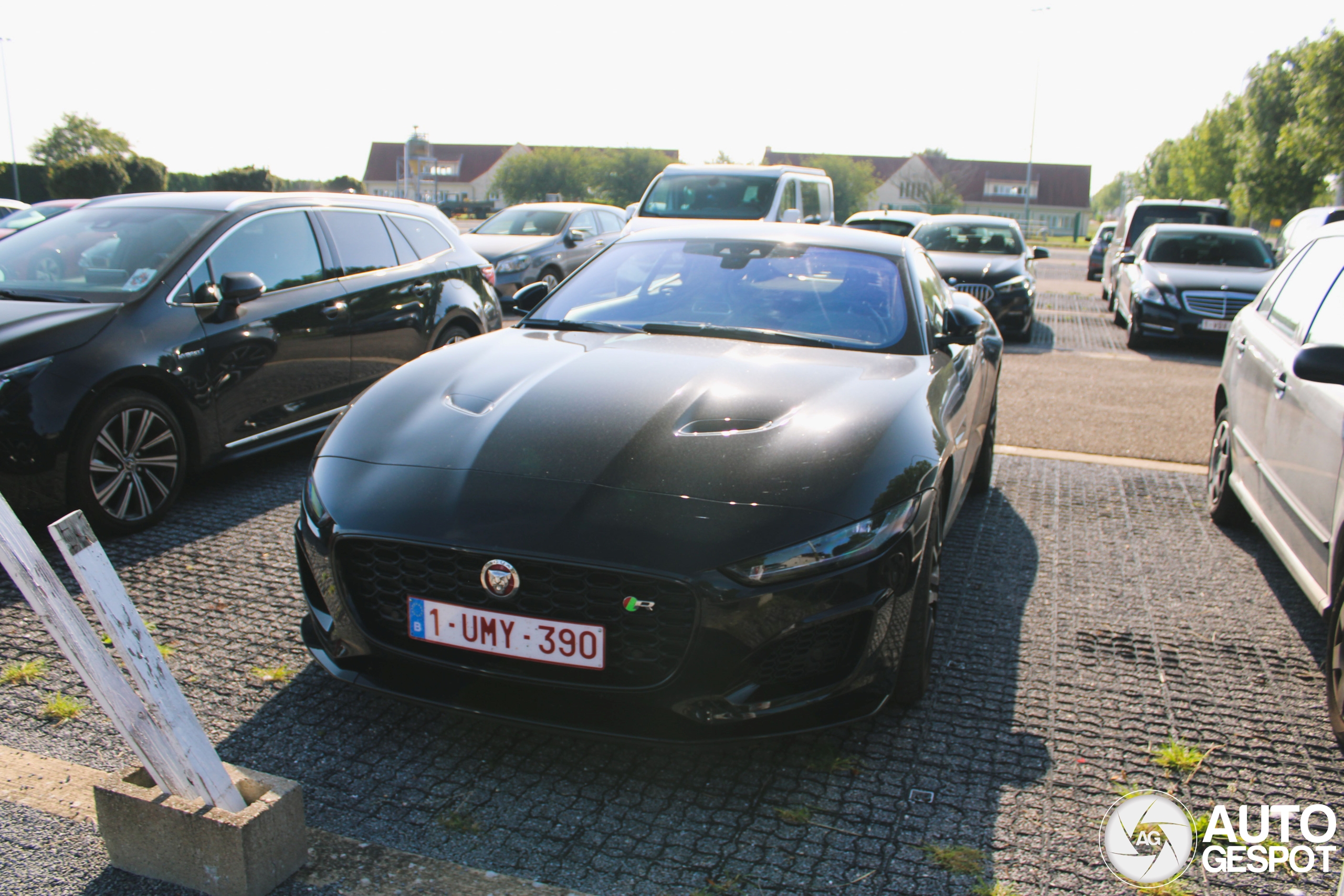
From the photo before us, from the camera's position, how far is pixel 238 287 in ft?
16.6

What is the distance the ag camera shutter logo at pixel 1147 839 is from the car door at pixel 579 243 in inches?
493

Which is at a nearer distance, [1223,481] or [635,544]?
[635,544]

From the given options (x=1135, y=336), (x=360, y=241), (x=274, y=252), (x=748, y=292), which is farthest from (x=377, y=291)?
(x=1135, y=336)

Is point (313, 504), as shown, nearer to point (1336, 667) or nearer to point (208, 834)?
point (208, 834)

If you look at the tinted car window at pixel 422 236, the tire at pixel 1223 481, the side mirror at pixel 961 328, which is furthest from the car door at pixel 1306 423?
the tinted car window at pixel 422 236

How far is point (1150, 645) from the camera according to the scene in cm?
370

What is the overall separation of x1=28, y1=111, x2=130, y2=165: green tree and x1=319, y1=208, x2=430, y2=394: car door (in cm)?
6441

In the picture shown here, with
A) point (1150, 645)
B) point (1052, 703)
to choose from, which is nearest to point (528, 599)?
point (1052, 703)

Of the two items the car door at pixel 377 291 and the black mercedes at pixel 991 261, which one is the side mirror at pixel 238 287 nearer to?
the car door at pixel 377 291

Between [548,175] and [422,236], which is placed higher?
[548,175]

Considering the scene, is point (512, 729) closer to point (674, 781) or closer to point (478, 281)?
point (674, 781)

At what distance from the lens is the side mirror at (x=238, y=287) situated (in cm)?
505

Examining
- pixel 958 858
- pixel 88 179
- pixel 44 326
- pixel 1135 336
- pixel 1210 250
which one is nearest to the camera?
pixel 958 858

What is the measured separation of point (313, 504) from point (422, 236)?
181 inches
